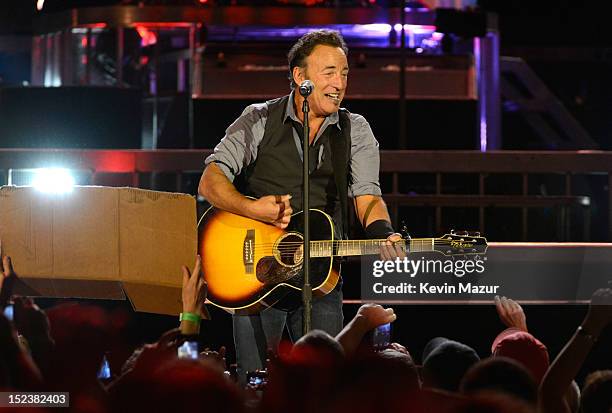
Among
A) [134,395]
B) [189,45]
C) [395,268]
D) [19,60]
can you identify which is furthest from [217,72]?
[134,395]

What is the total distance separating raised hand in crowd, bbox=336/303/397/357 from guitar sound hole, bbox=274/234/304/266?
818 mm

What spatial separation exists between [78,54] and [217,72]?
2925 millimetres

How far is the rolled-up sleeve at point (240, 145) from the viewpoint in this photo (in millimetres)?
4953

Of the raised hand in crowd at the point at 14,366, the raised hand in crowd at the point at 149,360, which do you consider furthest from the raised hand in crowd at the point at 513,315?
the raised hand in crowd at the point at 14,366

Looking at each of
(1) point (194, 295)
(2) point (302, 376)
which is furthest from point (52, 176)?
(2) point (302, 376)

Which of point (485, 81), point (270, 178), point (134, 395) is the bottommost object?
point (134, 395)

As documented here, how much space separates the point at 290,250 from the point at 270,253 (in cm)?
10

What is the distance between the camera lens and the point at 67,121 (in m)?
13.8

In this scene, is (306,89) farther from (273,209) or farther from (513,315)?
(513,315)

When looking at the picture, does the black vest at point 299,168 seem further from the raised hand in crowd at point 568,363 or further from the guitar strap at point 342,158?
the raised hand in crowd at point 568,363

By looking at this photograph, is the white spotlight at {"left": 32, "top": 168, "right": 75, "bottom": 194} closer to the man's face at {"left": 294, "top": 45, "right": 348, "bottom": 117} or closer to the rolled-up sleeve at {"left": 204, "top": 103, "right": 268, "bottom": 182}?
the rolled-up sleeve at {"left": 204, "top": 103, "right": 268, "bottom": 182}

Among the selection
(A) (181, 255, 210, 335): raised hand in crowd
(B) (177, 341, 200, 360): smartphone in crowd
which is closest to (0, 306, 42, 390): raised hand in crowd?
(B) (177, 341, 200, 360): smartphone in crowd

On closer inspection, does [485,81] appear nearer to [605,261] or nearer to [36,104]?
[36,104]

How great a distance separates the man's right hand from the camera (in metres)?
4.64
